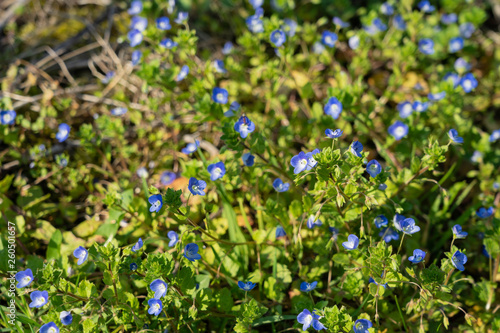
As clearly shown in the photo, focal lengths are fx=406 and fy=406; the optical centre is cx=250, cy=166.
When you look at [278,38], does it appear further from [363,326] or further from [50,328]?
[50,328]

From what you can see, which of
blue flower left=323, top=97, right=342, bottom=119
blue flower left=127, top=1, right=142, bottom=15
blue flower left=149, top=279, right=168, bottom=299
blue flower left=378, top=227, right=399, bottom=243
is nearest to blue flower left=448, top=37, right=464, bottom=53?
blue flower left=323, top=97, right=342, bottom=119

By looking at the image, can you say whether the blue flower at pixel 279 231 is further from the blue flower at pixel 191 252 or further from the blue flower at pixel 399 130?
the blue flower at pixel 399 130

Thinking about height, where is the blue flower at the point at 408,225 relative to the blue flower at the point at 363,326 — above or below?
above

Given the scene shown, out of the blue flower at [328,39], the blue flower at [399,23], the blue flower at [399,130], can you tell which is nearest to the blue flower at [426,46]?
the blue flower at [399,23]

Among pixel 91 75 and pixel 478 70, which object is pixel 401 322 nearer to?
pixel 478 70

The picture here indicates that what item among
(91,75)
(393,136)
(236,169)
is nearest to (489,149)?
(393,136)

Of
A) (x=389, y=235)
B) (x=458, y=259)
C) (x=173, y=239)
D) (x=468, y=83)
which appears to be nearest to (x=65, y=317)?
(x=173, y=239)
